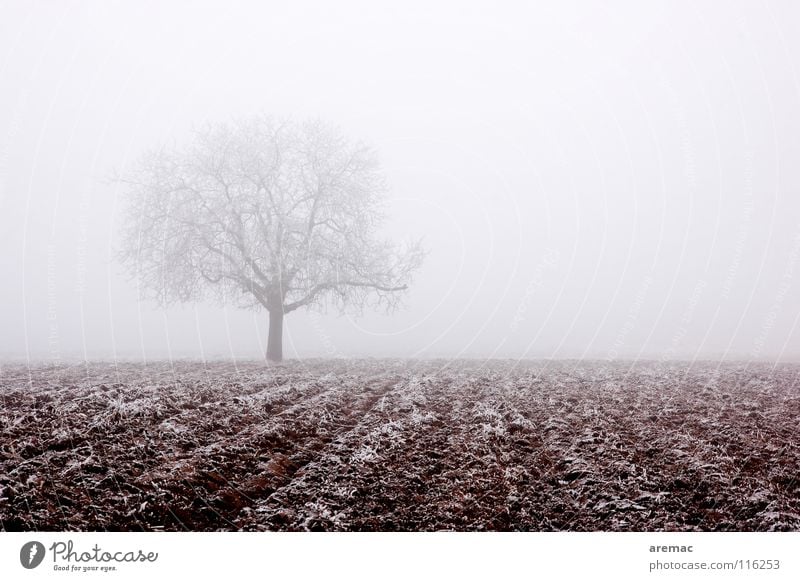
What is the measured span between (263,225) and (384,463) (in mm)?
23093

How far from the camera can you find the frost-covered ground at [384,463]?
6.25 meters

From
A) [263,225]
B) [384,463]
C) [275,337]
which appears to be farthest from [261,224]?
[384,463]

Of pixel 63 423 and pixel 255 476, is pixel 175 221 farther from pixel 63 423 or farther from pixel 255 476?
pixel 255 476

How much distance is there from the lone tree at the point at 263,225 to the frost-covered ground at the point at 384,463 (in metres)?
15.5

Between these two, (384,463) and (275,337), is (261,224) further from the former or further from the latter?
(384,463)

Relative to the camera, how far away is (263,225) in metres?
28.3

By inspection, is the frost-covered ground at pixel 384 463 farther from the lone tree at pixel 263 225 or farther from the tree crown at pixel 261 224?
the tree crown at pixel 261 224

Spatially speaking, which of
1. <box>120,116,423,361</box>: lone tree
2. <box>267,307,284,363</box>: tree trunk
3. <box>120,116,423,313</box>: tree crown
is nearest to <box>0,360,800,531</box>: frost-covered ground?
<box>267,307,284,363</box>: tree trunk

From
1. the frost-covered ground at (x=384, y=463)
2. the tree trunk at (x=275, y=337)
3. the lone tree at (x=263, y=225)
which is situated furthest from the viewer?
the tree trunk at (x=275, y=337)

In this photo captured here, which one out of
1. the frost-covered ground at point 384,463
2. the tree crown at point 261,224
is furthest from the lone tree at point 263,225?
the frost-covered ground at point 384,463

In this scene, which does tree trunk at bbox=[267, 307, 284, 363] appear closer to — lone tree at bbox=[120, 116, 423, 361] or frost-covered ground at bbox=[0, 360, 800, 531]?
lone tree at bbox=[120, 116, 423, 361]

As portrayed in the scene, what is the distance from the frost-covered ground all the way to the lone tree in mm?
15544

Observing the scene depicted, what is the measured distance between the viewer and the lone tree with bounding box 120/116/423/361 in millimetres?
28047
